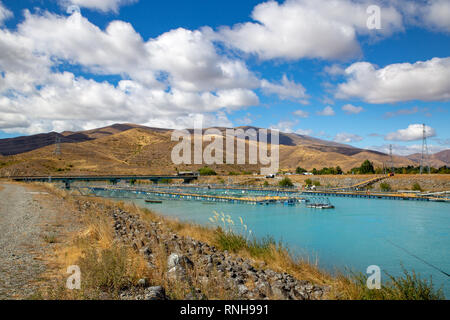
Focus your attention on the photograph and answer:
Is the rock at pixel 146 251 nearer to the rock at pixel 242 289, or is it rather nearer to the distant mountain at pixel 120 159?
the rock at pixel 242 289

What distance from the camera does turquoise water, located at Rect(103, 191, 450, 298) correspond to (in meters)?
13.0

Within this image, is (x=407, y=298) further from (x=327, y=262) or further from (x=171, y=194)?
(x=171, y=194)

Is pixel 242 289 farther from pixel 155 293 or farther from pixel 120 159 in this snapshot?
pixel 120 159

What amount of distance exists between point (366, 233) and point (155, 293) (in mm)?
19472

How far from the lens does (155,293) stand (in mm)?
5055

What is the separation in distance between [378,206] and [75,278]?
36.5 m

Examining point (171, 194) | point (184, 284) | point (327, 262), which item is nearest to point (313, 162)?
point (171, 194)

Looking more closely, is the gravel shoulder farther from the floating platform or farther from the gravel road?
the floating platform

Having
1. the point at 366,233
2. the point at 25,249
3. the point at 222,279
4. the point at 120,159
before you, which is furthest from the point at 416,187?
the point at 120,159

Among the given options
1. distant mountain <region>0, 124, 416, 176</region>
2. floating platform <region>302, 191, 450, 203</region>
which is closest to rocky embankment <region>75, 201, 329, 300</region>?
floating platform <region>302, 191, 450, 203</region>

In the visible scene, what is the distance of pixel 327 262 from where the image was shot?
491 inches

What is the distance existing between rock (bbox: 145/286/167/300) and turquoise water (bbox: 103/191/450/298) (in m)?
6.36

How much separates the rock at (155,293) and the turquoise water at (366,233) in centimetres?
636
